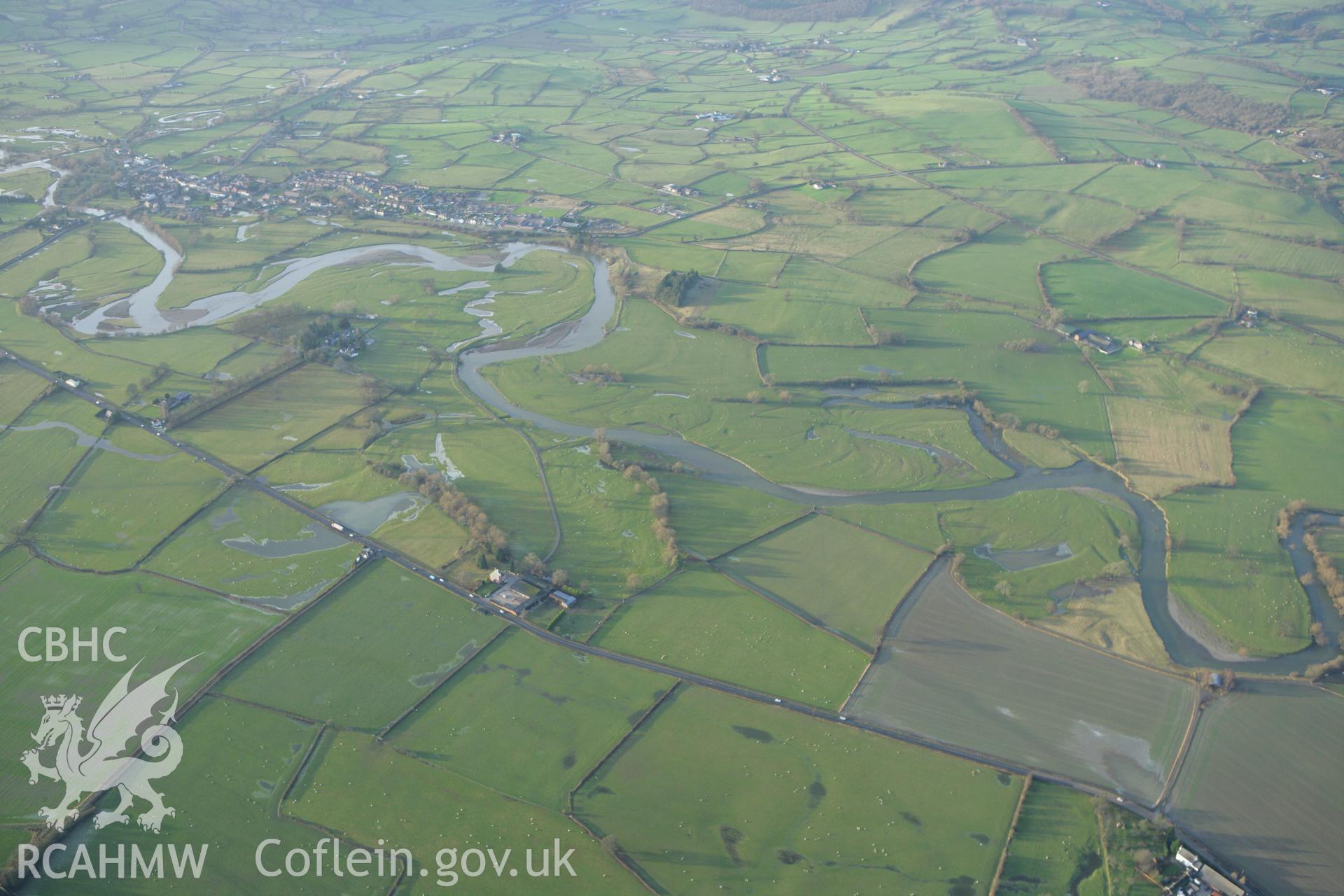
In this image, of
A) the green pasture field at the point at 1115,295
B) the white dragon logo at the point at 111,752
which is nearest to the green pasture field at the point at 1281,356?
the green pasture field at the point at 1115,295

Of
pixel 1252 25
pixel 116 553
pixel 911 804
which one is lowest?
pixel 911 804

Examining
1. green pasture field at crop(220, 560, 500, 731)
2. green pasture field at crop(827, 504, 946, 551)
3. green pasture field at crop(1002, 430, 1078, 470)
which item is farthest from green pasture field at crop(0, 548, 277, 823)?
green pasture field at crop(1002, 430, 1078, 470)

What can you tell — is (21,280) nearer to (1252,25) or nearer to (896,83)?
(896,83)

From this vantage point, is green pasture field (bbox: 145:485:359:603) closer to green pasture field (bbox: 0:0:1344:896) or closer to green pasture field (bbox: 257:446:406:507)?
green pasture field (bbox: 0:0:1344:896)

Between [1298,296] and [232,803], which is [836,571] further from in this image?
[1298,296]

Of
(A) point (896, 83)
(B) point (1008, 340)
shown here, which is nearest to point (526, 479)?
(B) point (1008, 340)


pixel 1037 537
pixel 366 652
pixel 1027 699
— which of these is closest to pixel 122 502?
pixel 366 652
